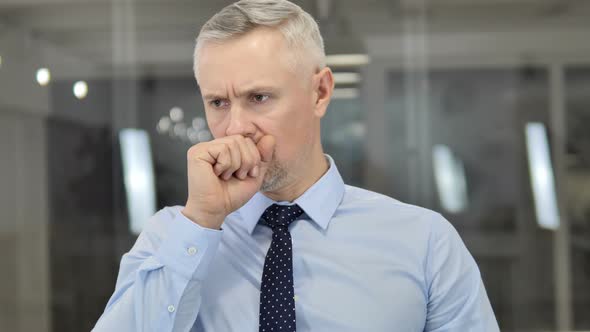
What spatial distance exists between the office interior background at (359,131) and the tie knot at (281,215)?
2.67 meters

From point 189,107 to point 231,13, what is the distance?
2.84 meters

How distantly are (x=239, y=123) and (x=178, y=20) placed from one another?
9.87 feet

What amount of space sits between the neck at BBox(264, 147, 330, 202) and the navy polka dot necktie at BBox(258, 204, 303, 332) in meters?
0.05

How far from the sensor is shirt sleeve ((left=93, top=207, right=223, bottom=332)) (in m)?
1.20

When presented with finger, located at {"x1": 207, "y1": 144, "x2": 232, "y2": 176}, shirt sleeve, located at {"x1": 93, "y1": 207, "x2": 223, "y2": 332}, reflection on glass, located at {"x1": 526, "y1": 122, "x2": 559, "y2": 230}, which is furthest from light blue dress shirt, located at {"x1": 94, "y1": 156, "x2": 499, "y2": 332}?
reflection on glass, located at {"x1": 526, "y1": 122, "x2": 559, "y2": 230}

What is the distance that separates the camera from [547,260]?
411cm

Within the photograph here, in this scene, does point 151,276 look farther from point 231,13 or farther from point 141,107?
point 141,107

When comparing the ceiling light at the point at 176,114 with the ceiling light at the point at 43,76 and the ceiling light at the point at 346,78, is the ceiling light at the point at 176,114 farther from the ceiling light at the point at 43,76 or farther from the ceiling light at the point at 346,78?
the ceiling light at the point at 346,78

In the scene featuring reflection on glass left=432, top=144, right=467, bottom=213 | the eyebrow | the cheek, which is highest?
the eyebrow

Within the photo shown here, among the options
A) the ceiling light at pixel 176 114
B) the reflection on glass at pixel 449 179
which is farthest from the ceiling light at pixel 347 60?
the ceiling light at pixel 176 114

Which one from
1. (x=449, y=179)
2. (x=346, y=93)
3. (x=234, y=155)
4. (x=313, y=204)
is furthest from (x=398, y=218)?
Answer: (x=449, y=179)

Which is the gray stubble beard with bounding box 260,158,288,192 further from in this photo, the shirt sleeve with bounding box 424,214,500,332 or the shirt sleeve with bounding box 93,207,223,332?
the shirt sleeve with bounding box 424,214,500,332

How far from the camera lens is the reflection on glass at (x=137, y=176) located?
13.7 feet

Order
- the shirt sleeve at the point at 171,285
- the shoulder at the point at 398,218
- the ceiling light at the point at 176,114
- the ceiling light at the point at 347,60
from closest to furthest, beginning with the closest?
1. the shirt sleeve at the point at 171,285
2. the shoulder at the point at 398,218
3. the ceiling light at the point at 347,60
4. the ceiling light at the point at 176,114
